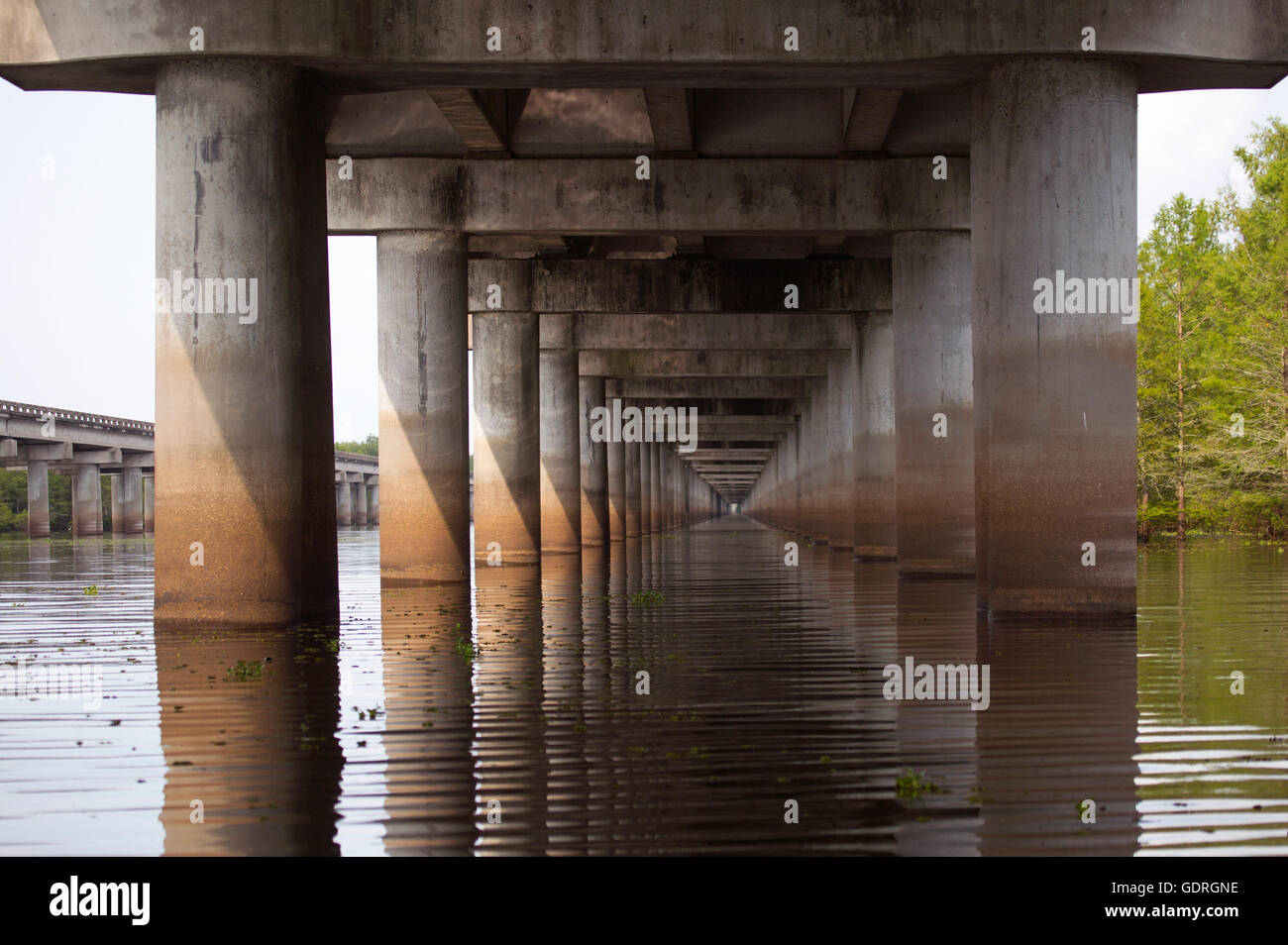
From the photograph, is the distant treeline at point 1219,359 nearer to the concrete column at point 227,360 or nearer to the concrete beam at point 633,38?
the concrete beam at point 633,38

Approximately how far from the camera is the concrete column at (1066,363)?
15.6 meters

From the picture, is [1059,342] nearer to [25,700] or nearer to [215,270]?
[215,270]

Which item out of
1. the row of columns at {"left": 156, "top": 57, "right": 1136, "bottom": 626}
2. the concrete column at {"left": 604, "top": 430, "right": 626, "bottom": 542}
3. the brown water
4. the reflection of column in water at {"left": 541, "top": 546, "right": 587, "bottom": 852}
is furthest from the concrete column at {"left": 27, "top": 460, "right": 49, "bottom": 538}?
the row of columns at {"left": 156, "top": 57, "right": 1136, "bottom": 626}

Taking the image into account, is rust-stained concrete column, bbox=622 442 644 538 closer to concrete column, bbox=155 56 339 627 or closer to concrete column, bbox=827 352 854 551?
concrete column, bbox=827 352 854 551

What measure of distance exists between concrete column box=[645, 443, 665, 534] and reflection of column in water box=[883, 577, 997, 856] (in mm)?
55577

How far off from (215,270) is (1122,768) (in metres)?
11.4

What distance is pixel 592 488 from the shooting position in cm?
4856

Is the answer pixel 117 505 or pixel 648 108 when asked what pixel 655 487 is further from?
pixel 648 108

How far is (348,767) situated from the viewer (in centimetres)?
778

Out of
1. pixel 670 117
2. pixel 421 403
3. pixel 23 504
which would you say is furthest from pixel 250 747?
pixel 23 504

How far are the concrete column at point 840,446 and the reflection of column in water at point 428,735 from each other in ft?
92.2

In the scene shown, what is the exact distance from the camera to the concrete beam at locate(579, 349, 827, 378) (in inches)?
1934

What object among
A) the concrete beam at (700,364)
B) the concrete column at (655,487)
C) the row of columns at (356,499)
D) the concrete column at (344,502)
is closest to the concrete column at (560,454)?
the concrete beam at (700,364)

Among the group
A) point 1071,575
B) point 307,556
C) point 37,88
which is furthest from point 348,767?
point 37,88
